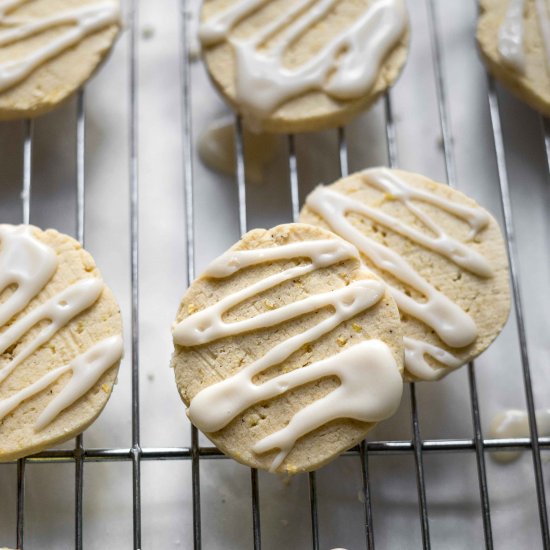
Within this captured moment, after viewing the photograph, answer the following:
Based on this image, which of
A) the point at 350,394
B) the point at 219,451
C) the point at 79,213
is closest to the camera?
the point at 350,394

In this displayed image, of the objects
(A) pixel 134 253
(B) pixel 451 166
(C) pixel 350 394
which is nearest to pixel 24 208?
(A) pixel 134 253

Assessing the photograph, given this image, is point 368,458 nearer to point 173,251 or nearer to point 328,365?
point 328,365

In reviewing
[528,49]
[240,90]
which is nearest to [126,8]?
[240,90]

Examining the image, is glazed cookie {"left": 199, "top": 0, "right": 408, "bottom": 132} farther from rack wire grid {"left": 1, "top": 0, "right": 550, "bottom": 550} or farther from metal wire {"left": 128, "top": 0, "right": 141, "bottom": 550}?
metal wire {"left": 128, "top": 0, "right": 141, "bottom": 550}

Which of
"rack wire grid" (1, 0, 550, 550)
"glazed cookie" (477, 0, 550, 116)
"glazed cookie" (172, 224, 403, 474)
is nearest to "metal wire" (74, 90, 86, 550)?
"rack wire grid" (1, 0, 550, 550)

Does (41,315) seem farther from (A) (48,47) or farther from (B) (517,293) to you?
(B) (517,293)

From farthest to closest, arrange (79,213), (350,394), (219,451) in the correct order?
1. (79,213)
2. (219,451)
3. (350,394)
